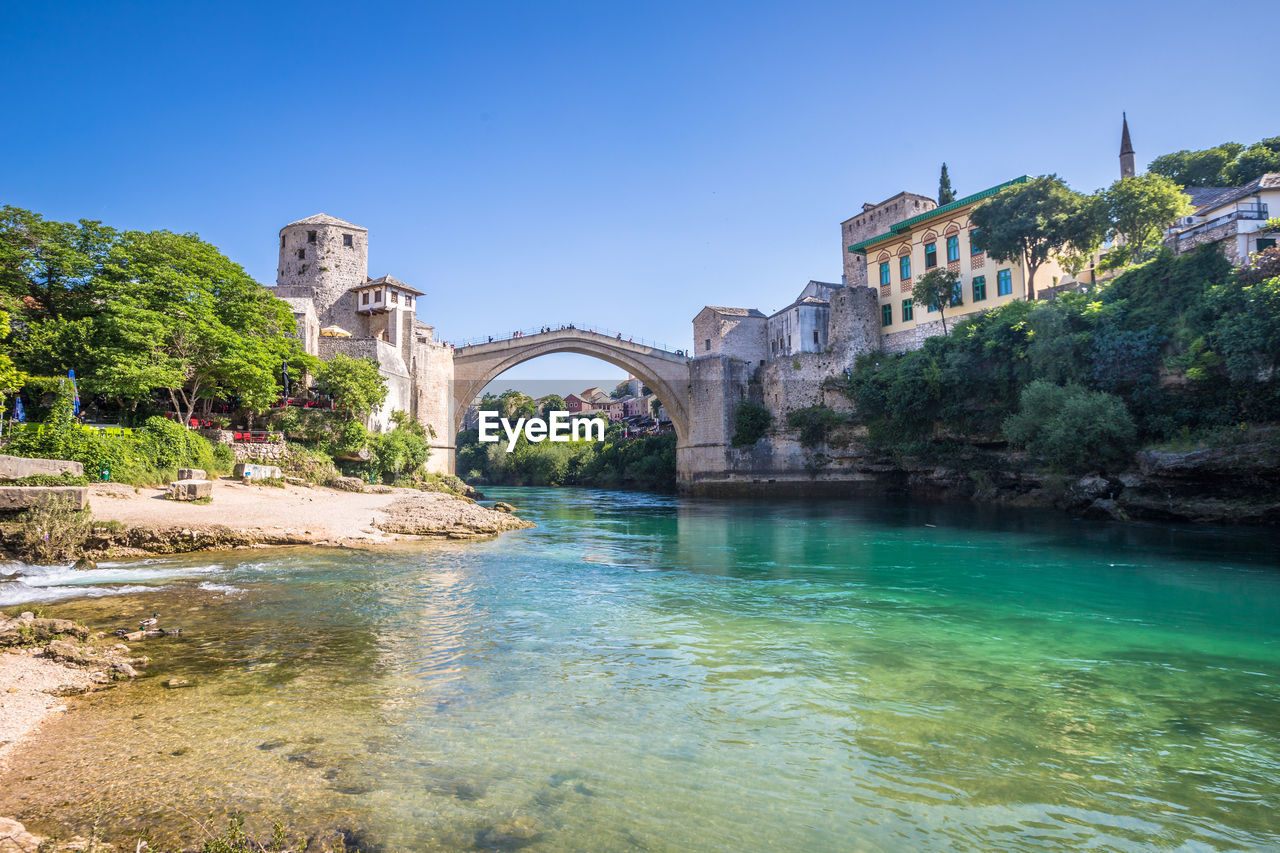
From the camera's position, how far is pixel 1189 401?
20031 mm

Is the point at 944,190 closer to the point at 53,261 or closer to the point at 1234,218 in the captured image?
the point at 1234,218

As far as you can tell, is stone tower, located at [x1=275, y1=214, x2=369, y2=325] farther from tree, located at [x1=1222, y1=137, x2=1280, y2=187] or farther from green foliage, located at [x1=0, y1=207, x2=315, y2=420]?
tree, located at [x1=1222, y1=137, x2=1280, y2=187]

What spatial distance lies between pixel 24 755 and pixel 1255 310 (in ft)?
76.8

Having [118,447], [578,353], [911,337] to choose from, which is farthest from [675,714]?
[578,353]

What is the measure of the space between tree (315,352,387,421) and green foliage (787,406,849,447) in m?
22.5

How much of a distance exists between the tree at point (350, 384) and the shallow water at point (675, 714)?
15.9 m

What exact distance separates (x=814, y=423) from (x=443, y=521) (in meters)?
26.1

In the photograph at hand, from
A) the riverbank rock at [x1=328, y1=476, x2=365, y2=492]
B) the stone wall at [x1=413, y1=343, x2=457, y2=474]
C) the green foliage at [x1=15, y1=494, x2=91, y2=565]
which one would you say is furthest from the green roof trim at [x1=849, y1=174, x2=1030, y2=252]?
the green foliage at [x1=15, y1=494, x2=91, y2=565]

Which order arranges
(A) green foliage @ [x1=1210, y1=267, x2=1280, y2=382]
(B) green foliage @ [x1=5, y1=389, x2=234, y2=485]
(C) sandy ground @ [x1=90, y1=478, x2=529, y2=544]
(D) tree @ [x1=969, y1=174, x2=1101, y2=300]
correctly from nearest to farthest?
(C) sandy ground @ [x1=90, y1=478, x2=529, y2=544]
(B) green foliage @ [x1=5, y1=389, x2=234, y2=485]
(A) green foliage @ [x1=1210, y1=267, x2=1280, y2=382]
(D) tree @ [x1=969, y1=174, x2=1101, y2=300]

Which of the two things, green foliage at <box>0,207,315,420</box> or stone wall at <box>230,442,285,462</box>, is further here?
stone wall at <box>230,442,285,462</box>

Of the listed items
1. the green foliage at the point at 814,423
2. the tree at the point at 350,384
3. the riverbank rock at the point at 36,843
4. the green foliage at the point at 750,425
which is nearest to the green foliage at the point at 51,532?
the riverbank rock at the point at 36,843

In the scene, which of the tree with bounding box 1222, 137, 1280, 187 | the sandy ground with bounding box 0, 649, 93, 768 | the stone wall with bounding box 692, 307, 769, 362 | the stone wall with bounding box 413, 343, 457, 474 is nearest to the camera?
the sandy ground with bounding box 0, 649, 93, 768

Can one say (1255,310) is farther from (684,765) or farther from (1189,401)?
(684,765)

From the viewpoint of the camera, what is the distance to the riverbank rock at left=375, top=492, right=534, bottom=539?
1553 cm
